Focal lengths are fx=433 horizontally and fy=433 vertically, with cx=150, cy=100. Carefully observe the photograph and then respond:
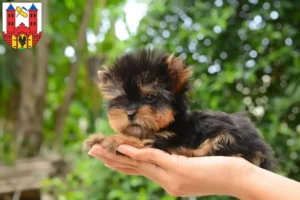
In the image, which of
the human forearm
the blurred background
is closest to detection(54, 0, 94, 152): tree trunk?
the blurred background

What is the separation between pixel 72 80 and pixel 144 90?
226 cm

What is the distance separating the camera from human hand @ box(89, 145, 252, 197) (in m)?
1.26

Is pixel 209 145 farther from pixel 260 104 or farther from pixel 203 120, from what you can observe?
pixel 260 104

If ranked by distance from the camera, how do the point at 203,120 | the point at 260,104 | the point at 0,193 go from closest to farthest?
the point at 203,120 < the point at 260,104 < the point at 0,193

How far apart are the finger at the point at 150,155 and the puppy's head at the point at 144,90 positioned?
6 cm

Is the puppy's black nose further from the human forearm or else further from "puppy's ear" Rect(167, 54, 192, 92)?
the human forearm

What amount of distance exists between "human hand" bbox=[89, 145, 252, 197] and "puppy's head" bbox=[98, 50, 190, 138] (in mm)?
Result: 70

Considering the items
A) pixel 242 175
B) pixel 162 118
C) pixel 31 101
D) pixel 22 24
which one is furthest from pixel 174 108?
pixel 31 101

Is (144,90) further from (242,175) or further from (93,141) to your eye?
(242,175)

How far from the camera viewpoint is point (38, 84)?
3477 millimetres

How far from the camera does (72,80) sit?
347 cm

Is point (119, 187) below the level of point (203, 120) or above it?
below

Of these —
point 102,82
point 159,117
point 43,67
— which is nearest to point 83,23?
point 43,67

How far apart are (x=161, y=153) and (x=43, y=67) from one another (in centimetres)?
235
